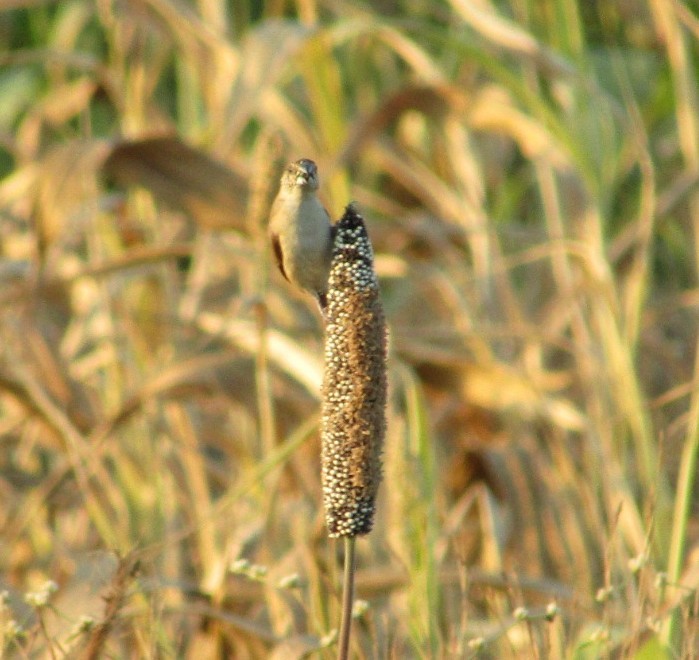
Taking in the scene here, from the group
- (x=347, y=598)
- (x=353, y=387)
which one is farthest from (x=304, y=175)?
(x=347, y=598)

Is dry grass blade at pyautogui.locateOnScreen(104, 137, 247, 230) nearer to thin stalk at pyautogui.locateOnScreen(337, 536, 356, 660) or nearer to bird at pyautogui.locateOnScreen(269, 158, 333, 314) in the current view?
bird at pyautogui.locateOnScreen(269, 158, 333, 314)

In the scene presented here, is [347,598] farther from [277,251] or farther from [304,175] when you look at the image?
[277,251]

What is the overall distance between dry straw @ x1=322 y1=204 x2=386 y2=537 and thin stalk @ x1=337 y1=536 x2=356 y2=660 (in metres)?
0.05

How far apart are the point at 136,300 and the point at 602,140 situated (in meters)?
1.45

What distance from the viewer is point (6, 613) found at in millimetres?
1938

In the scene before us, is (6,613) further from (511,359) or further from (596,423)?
(511,359)

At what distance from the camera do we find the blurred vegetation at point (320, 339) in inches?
103

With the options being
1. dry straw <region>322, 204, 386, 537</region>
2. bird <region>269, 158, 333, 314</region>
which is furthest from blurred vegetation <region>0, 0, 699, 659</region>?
dry straw <region>322, 204, 386, 537</region>

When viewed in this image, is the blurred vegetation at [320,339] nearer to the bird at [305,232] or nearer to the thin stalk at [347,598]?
the bird at [305,232]

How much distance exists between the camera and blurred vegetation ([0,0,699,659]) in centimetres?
262

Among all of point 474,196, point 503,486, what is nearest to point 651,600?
point 503,486

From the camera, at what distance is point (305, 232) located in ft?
5.41

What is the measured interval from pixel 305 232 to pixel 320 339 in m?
1.72

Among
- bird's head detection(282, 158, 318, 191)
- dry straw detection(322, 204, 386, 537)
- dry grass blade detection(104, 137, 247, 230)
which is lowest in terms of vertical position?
dry straw detection(322, 204, 386, 537)
